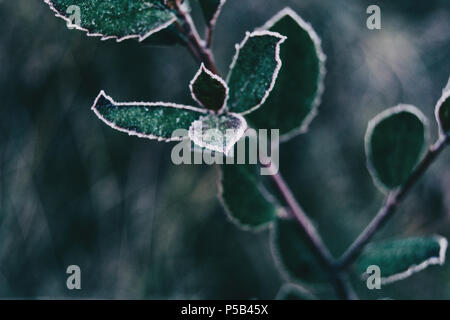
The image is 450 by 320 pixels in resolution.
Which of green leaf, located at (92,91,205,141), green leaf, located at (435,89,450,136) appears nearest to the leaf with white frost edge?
green leaf, located at (92,91,205,141)

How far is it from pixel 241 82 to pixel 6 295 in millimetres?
961

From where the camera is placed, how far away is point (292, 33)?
15.7 inches

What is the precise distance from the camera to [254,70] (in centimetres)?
33

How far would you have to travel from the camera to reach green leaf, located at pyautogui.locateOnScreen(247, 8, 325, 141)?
1.29 ft

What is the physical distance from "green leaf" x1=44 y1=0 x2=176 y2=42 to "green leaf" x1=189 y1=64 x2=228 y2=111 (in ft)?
0.14

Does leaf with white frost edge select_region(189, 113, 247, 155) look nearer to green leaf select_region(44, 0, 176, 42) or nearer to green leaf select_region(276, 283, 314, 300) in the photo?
green leaf select_region(44, 0, 176, 42)

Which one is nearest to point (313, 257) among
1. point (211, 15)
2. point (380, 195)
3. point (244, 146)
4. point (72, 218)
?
point (244, 146)

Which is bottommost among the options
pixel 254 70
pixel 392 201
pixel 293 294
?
pixel 293 294

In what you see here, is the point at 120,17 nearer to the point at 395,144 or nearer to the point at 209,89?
the point at 209,89

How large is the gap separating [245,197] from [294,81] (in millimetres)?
118

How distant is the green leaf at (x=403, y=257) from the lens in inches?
15.8

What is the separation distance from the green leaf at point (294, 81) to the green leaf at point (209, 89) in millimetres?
94

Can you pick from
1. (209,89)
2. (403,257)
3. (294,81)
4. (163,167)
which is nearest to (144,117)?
(209,89)
